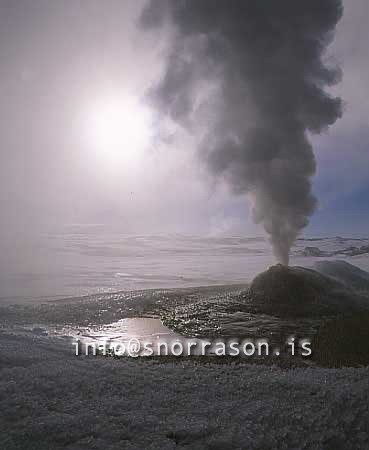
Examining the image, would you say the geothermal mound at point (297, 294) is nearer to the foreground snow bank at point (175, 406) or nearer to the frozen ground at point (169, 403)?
the frozen ground at point (169, 403)

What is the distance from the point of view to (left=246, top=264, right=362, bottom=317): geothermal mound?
38.2ft

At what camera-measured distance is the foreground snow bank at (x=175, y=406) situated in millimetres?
3809

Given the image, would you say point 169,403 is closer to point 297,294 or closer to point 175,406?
point 175,406

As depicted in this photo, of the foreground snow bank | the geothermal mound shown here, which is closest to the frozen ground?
the foreground snow bank

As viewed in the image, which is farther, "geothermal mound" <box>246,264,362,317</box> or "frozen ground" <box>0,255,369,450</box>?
"geothermal mound" <box>246,264,362,317</box>

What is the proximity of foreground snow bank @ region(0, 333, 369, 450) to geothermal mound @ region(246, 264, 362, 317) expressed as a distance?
583 cm

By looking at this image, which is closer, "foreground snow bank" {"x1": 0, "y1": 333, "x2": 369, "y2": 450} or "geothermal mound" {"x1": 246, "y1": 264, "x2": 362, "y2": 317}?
"foreground snow bank" {"x1": 0, "y1": 333, "x2": 369, "y2": 450}

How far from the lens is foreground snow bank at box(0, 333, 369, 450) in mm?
3809

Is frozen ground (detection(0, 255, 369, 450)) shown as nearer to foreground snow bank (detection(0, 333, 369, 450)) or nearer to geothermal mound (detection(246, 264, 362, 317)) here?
foreground snow bank (detection(0, 333, 369, 450))

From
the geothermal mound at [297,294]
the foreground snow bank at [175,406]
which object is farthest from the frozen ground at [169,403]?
the geothermal mound at [297,294]

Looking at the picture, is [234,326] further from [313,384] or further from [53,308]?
[53,308]

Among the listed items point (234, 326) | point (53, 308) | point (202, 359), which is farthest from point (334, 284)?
point (53, 308)

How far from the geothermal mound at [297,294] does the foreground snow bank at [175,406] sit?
583 centimetres

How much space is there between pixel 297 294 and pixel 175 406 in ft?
30.4
